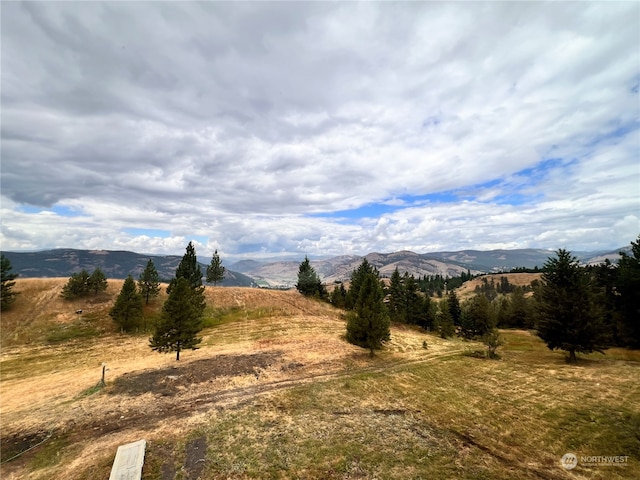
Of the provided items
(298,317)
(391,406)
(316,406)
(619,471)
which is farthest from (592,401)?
(298,317)

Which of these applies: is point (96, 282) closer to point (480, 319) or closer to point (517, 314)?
point (480, 319)

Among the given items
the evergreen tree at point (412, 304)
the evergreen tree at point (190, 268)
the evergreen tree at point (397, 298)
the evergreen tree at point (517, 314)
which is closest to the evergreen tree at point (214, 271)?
the evergreen tree at point (190, 268)

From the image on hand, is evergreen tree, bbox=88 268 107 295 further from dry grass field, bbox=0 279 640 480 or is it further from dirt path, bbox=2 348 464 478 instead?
dirt path, bbox=2 348 464 478

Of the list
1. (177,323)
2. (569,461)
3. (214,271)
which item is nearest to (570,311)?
(569,461)

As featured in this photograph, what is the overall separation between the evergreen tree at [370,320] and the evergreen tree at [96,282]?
2494 inches

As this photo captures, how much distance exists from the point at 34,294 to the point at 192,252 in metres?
37.7

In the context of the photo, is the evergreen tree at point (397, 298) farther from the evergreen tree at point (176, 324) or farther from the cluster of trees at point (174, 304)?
the evergreen tree at point (176, 324)

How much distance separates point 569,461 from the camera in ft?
45.8

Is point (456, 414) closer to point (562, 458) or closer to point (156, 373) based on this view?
point (562, 458)

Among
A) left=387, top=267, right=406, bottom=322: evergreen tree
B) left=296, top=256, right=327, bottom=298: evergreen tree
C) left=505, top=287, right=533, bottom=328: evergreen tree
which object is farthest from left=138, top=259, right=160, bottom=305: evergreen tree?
left=505, top=287, right=533, bottom=328: evergreen tree

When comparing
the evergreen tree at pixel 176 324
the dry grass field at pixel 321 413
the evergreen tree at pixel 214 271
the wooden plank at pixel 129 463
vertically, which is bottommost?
the dry grass field at pixel 321 413

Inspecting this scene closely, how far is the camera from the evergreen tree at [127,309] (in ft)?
181

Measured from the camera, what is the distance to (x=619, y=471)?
1302 cm

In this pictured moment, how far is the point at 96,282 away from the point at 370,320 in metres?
66.5
